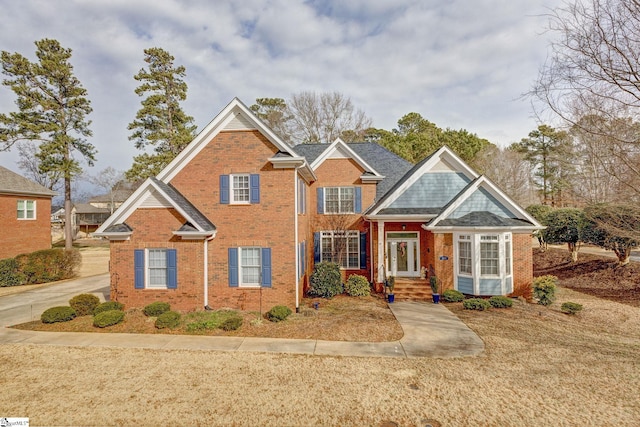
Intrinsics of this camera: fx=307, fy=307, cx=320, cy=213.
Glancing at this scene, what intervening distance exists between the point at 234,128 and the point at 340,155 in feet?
23.1

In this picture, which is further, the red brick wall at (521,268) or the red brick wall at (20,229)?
the red brick wall at (20,229)

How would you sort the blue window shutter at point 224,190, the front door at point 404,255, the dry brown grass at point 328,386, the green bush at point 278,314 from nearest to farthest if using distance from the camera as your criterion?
the dry brown grass at point 328,386, the green bush at point 278,314, the blue window shutter at point 224,190, the front door at point 404,255

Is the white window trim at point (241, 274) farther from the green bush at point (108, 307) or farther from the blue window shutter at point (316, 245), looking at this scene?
the blue window shutter at point (316, 245)

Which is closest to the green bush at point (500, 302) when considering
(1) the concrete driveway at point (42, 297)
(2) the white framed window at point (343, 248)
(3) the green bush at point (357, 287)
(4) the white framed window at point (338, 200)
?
(3) the green bush at point (357, 287)

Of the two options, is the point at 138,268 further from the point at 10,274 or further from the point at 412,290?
the point at 10,274

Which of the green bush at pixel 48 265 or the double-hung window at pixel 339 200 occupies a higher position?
the double-hung window at pixel 339 200

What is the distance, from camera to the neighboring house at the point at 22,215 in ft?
74.7

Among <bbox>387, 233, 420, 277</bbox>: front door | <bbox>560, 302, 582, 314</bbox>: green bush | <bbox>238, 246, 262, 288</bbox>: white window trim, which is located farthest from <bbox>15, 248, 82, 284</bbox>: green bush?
<bbox>560, 302, 582, 314</bbox>: green bush

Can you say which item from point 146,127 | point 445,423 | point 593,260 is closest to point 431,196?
point 445,423

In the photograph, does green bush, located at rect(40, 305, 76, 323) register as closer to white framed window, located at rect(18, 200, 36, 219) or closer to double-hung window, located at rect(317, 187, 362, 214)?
double-hung window, located at rect(317, 187, 362, 214)

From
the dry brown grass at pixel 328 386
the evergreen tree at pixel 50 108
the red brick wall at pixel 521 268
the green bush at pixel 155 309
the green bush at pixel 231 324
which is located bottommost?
the dry brown grass at pixel 328 386

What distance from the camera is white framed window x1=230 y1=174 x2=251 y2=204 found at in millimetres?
13539

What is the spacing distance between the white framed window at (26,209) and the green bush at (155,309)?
20665 millimetres

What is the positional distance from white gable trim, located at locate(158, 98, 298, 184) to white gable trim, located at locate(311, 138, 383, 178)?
5.08 meters
